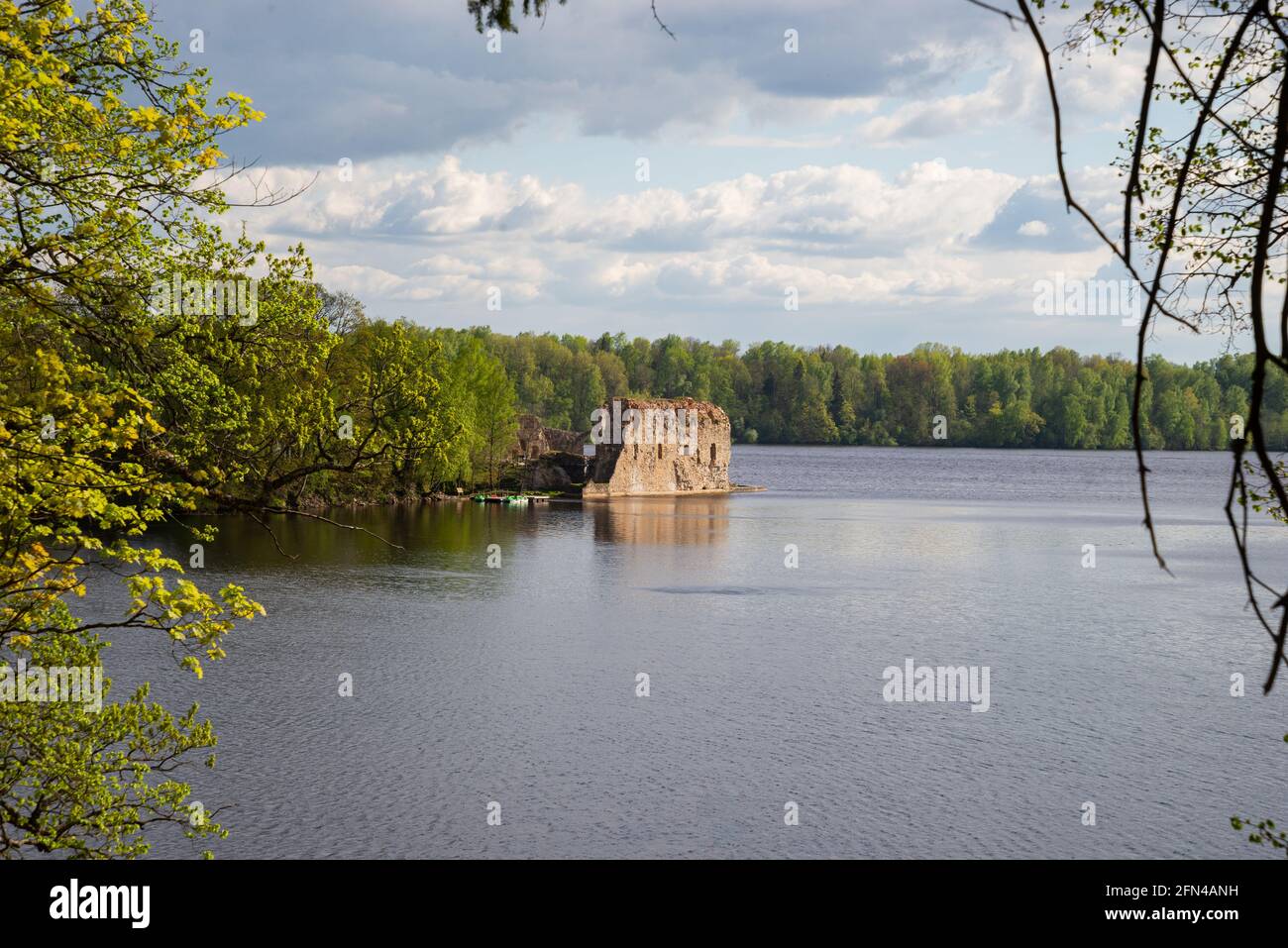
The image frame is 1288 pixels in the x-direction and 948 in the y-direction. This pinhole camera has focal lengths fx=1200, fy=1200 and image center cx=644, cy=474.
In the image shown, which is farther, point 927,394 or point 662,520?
point 927,394

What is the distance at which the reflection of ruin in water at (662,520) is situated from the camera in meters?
58.8

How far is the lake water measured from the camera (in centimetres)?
1833

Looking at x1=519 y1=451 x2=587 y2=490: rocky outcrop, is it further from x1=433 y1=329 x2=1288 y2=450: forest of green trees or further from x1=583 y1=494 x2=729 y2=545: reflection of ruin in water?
x1=433 y1=329 x2=1288 y2=450: forest of green trees

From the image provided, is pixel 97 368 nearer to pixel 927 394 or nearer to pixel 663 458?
pixel 663 458

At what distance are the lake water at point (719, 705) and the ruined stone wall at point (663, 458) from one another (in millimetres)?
26040

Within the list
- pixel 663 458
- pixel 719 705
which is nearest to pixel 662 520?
pixel 663 458

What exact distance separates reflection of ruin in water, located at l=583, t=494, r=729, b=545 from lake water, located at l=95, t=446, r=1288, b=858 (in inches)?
177

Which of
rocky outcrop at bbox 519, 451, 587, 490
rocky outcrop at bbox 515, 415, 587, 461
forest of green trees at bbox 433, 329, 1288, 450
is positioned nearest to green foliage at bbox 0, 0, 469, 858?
rocky outcrop at bbox 519, 451, 587, 490

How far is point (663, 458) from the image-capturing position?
3354 inches

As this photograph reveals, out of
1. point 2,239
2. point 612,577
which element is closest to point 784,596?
point 612,577

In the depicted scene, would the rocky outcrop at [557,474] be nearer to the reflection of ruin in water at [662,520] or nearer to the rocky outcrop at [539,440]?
the rocky outcrop at [539,440]

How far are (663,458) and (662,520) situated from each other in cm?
1808

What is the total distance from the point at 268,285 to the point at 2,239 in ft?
9.37

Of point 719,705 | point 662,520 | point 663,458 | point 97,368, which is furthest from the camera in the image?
point 663,458
